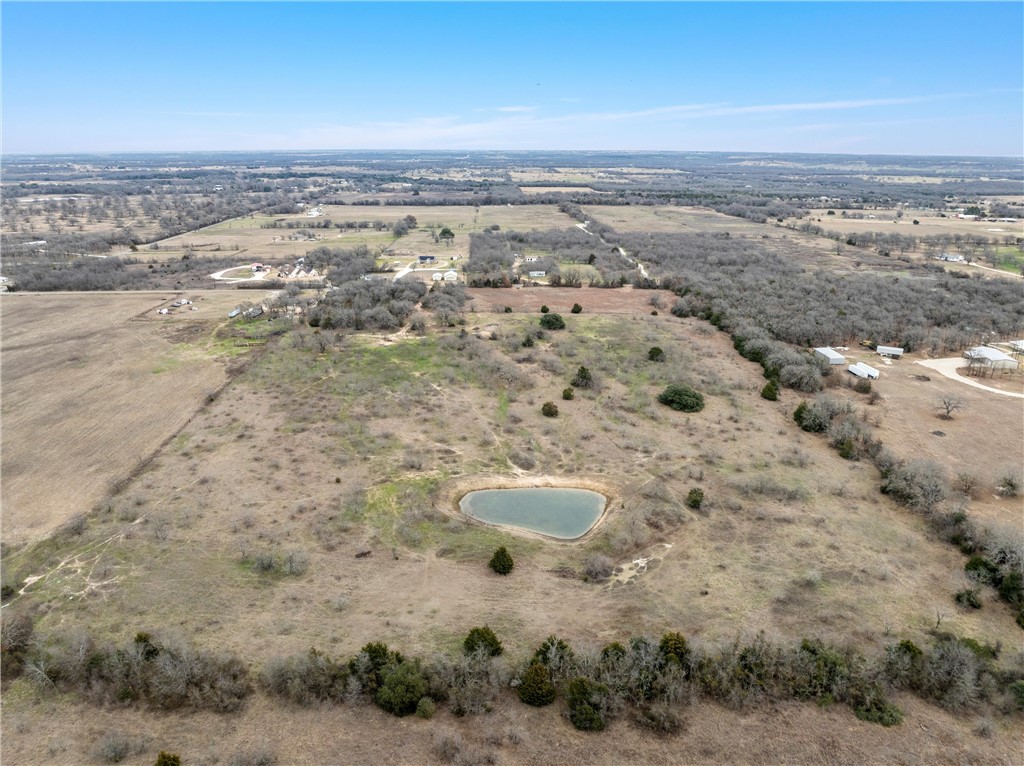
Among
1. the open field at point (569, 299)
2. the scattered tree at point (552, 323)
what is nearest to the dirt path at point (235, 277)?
the open field at point (569, 299)

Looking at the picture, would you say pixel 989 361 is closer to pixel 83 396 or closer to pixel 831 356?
pixel 831 356

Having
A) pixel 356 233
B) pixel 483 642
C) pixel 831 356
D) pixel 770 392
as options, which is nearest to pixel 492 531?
pixel 483 642

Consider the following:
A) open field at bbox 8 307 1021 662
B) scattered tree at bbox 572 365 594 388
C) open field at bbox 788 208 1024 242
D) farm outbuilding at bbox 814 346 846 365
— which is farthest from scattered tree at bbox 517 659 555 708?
open field at bbox 788 208 1024 242

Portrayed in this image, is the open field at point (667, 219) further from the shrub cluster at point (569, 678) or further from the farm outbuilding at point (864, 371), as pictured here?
the shrub cluster at point (569, 678)

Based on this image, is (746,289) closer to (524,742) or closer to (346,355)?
(346,355)

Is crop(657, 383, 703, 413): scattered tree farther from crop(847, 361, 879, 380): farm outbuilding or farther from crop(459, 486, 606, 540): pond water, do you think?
crop(847, 361, 879, 380): farm outbuilding
